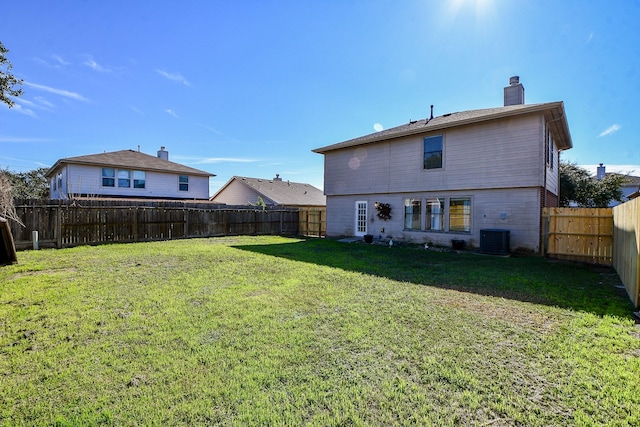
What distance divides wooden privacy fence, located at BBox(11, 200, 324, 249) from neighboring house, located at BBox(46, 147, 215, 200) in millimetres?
6534

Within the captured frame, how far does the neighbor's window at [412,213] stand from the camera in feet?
40.3

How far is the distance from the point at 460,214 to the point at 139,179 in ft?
66.8

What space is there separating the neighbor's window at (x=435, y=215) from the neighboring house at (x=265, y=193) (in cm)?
1495

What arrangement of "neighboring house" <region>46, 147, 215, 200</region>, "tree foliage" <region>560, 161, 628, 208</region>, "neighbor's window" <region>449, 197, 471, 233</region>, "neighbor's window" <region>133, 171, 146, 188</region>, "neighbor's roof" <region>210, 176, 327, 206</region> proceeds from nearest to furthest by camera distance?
"neighbor's window" <region>449, 197, 471, 233</region>
"tree foliage" <region>560, 161, 628, 208</region>
"neighboring house" <region>46, 147, 215, 200</region>
"neighbor's window" <region>133, 171, 146, 188</region>
"neighbor's roof" <region>210, 176, 327, 206</region>

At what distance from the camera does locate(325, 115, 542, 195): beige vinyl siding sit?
9.59 meters

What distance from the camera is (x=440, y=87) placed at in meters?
12.3

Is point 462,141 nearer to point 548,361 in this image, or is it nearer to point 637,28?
point 637,28

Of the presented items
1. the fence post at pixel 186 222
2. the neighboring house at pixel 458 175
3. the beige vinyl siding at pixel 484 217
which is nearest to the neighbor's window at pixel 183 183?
the fence post at pixel 186 222

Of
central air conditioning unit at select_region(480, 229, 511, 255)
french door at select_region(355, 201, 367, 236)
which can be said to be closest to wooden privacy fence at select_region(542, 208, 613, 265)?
central air conditioning unit at select_region(480, 229, 511, 255)

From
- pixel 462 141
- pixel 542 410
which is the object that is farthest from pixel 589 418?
pixel 462 141

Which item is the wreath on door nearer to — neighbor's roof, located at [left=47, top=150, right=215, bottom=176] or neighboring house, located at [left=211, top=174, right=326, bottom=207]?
neighboring house, located at [left=211, top=174, right=326, bottom=207]

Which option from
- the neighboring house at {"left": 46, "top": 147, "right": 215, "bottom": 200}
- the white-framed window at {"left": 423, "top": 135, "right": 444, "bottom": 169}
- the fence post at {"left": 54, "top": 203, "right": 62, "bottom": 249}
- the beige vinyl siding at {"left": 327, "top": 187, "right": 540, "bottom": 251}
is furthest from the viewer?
the neighboring house at {"left": 46, "top": 147, "right": 215, "bottom": 200}

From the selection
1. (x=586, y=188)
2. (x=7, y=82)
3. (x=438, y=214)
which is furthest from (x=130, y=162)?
(x=586, y=188)

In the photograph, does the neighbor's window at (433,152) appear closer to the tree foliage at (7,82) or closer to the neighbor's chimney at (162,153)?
the tree foliage at (7,82)
